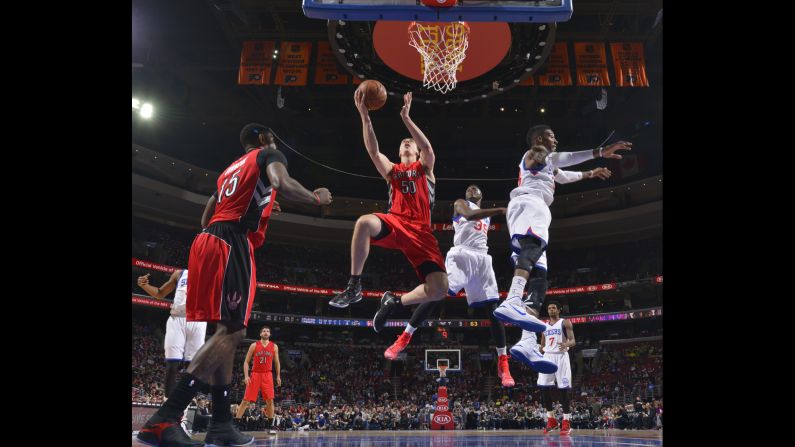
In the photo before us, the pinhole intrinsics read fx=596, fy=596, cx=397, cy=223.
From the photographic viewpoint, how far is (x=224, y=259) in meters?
5.71

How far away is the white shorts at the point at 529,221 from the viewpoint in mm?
7145

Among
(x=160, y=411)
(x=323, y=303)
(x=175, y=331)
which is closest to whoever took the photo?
(x=160, y=411)

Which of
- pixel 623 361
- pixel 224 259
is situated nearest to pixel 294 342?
pixel 623 361

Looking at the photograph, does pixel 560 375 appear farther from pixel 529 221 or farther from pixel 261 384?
pixel 261 384

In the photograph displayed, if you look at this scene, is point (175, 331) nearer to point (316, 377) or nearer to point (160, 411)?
point (160, 411)

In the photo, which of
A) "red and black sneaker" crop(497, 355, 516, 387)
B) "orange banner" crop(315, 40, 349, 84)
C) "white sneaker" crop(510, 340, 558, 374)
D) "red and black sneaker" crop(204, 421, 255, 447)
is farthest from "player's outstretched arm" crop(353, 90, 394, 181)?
"orange banner" crop(315, 40, 349, 84)

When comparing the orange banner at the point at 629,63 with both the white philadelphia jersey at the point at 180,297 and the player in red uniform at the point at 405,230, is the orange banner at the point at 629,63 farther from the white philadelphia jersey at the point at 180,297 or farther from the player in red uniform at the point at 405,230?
the white philadelphia jersey at the point at 180,297

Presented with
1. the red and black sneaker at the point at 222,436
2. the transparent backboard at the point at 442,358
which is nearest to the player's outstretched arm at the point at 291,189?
the red and black sneaker at the point at 222,436

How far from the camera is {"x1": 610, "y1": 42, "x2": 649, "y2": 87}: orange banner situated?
1170 centimetres

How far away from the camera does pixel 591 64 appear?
470 inches

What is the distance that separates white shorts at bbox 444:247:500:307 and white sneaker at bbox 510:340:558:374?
946mm

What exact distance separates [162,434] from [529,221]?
4.54 m

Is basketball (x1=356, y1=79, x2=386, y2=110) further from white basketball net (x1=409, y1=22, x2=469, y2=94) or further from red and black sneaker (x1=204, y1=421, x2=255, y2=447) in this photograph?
red and black sneaker (x1=204, y1=421, x2=255, y2=447)

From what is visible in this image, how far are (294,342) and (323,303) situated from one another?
212 cm
